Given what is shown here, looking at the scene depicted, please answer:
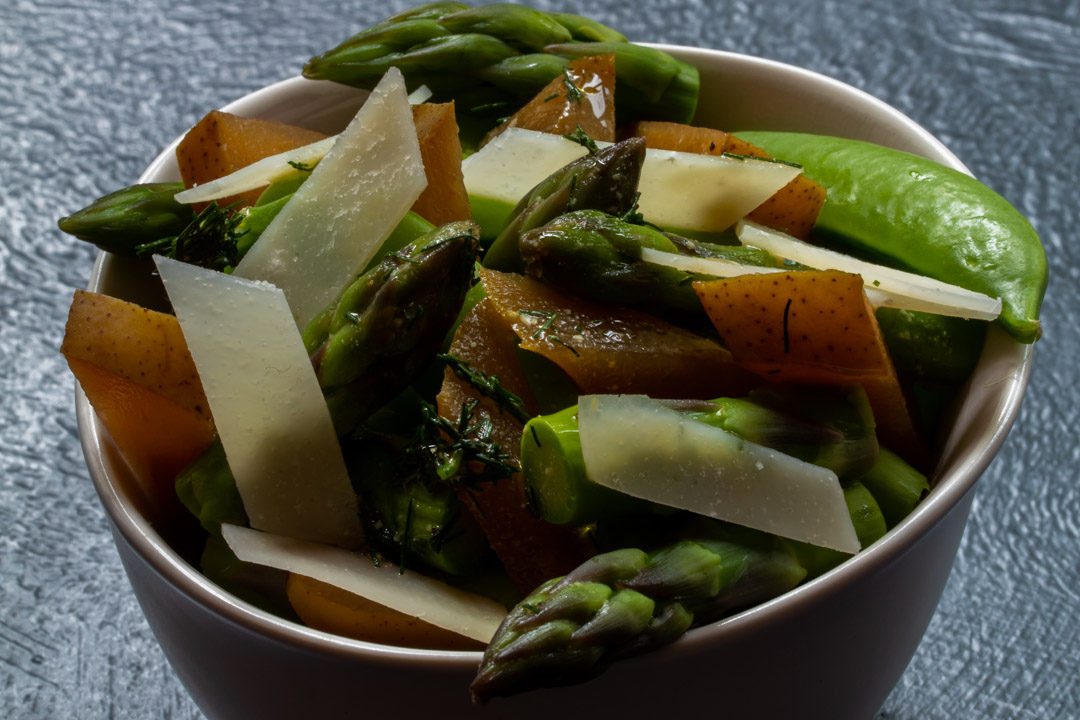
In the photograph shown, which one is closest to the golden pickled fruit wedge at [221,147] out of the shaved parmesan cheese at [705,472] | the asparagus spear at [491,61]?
the asparagus spear at [491,61]

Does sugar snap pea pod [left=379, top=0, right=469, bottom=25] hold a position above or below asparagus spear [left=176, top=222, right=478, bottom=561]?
above

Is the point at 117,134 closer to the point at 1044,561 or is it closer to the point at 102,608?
the point at 102,608

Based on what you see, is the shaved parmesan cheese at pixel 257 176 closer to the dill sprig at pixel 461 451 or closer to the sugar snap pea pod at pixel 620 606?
the dill sprig at pixel 461 451

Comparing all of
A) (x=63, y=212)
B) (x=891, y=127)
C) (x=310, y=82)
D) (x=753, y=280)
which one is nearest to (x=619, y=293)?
(x=753, y=280)

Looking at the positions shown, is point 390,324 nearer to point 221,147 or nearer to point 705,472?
point 705,472

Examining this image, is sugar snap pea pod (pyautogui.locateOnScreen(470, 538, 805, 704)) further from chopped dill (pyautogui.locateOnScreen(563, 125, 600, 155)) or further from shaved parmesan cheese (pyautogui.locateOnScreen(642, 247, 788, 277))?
chopped dill (pyautogui.locateOnScreen(563, 125, 600, 155))

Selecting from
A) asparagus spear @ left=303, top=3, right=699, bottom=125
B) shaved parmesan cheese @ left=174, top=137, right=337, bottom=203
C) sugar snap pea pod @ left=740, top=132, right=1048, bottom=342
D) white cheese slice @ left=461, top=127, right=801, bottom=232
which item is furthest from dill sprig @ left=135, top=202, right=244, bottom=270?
sugar snap pea pod @ left=740, top=132, right=1048, bottom=342
